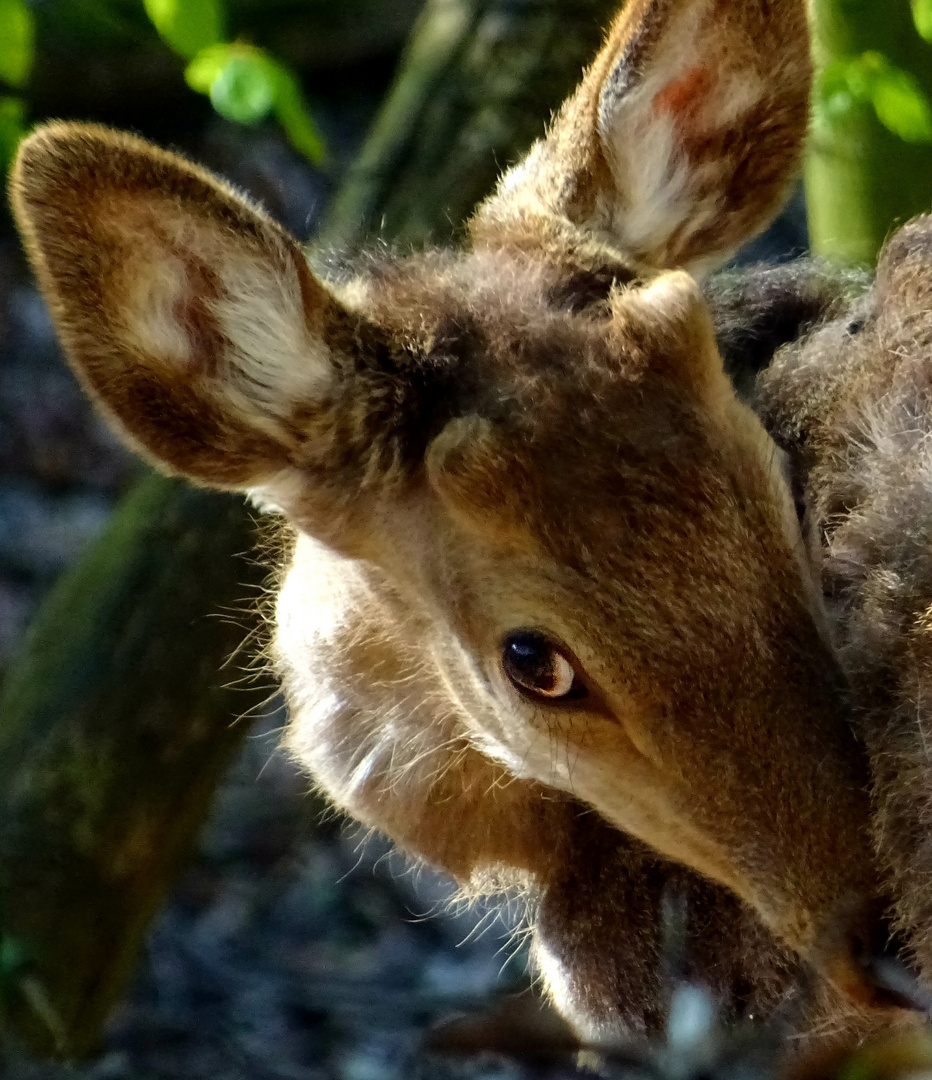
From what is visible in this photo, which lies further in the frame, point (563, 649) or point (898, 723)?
point (563, 649)

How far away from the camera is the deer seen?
1.56 m

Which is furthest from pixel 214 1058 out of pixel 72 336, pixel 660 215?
pixel 660 215

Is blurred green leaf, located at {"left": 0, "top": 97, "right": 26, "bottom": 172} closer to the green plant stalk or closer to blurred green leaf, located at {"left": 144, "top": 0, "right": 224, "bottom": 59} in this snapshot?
blurred green leaf, located at {"left": 144, "top": 0, "right": 224, "bottom": 59}

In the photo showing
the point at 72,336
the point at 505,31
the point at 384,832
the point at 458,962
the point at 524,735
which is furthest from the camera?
the point at 458,962

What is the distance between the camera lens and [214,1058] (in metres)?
2.71

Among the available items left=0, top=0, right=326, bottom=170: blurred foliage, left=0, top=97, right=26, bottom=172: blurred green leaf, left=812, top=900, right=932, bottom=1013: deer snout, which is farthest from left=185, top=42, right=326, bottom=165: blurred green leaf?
left=812, top=900, right=932, bottom=1013: deer snout

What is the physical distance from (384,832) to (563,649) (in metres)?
0.71

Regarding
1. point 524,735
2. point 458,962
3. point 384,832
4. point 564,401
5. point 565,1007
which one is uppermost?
point 564,401

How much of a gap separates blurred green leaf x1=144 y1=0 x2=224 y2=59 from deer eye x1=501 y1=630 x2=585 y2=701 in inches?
40.4

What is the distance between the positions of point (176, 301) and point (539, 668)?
673mm

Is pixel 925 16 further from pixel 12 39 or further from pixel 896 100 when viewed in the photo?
pixel 12 39

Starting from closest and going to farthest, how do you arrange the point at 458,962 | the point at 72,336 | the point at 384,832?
the point at 72,336
the point at 384,832
the point at 458,962

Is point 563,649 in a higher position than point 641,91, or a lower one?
lower

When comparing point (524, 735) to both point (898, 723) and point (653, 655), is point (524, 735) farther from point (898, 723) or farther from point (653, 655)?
point (898, 723)
